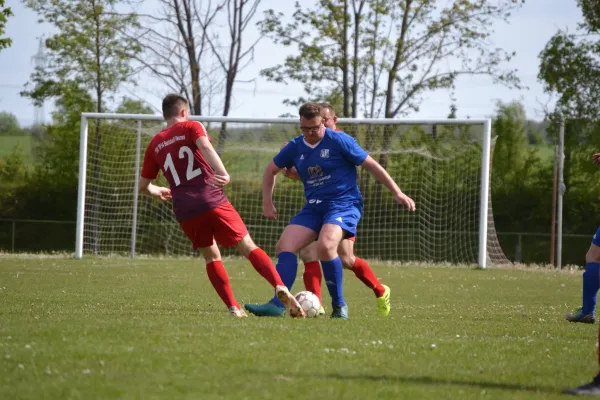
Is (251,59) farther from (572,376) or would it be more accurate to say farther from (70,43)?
(572,376)

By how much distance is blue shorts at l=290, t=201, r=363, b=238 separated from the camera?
898 cm

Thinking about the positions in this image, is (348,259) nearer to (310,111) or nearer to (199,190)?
(310,111)

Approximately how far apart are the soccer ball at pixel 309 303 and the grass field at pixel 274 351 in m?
0.53

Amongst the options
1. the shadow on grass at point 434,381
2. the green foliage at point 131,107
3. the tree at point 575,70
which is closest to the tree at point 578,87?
the tree at point 575,70

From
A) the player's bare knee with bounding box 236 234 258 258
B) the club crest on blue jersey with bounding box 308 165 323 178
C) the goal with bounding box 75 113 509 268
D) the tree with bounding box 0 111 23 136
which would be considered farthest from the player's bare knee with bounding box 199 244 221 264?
the tree with bounding box 0 111 23 136

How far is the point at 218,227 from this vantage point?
8633mm

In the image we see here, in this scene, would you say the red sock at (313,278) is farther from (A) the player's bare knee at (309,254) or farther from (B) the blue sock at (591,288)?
(B) the blue sock at (591,288)

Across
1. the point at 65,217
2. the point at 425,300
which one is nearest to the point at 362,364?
the point at 425,300

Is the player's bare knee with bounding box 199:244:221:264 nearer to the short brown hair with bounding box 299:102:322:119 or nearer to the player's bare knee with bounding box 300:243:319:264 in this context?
→ the player's bare knee with bounding box 300:243:319:264

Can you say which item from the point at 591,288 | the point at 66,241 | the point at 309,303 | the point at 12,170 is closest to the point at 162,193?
the point at 309,303

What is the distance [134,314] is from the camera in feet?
28.4

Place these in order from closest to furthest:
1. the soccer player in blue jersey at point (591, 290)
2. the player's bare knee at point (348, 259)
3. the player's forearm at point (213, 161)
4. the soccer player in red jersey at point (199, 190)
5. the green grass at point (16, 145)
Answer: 1. the player's forearm at point (213, 161)
2. the soccer player in red jersey at point (199, 190)
3. the soccer player in blue jersey at point (591, 290)
4. the player's bare knee at point (348, 259)
5. the green grass at point (16, 145)

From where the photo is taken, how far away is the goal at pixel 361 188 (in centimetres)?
2391

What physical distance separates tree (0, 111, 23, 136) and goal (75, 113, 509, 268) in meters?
13.0
